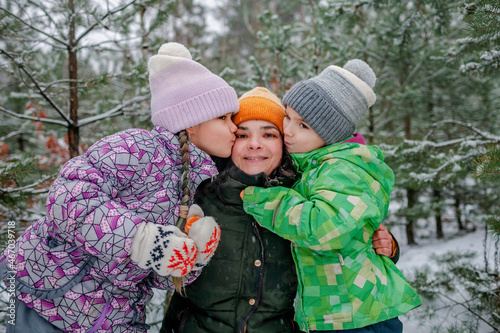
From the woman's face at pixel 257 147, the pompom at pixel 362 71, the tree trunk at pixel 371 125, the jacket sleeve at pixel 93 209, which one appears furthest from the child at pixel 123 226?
the tree trunk at pixel 371 125

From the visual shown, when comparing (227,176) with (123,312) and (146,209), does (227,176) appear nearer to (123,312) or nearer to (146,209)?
(146,209)

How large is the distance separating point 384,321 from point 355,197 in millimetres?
854

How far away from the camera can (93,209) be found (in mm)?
1504

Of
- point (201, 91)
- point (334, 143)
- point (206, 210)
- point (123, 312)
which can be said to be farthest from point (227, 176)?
point (123, 312)

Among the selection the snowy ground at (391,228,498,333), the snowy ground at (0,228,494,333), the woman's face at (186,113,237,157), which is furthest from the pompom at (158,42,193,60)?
the snowy ground at (391,228,498,333)

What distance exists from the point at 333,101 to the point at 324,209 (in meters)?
0.75

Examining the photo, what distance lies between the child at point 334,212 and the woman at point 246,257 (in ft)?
0.38

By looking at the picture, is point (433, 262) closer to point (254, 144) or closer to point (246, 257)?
point (246, 257)

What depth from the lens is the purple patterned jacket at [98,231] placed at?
150 cm

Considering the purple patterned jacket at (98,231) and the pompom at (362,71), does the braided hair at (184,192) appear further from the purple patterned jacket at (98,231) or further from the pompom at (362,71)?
the pompom at (362,71)

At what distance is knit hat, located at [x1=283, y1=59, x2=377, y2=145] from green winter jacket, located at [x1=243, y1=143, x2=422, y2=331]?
0.45 ft

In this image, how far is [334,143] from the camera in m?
2.17

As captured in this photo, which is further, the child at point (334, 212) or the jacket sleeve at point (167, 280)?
the jacket sleeve at point (167, 280)

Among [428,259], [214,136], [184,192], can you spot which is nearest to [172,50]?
[214,136]
